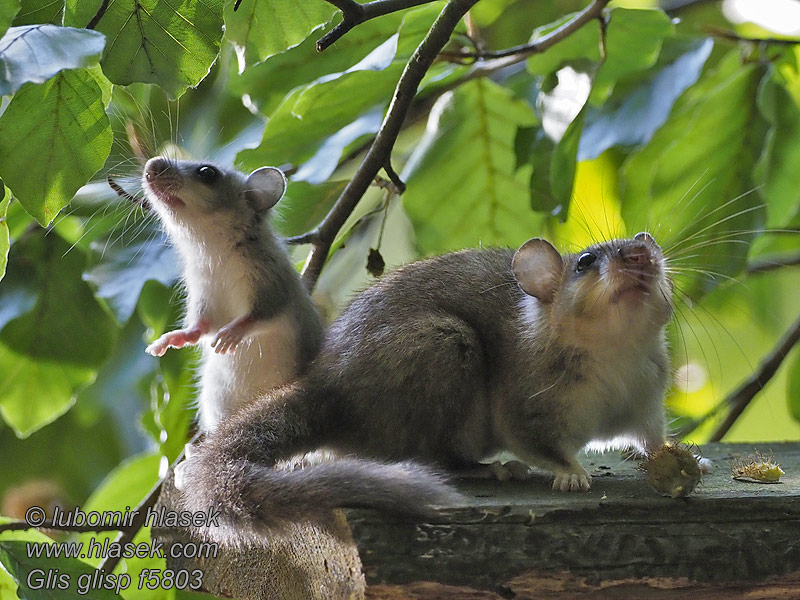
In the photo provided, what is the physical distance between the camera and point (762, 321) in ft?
12.1

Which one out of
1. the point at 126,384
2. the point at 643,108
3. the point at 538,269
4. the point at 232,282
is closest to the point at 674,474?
the point at 538,269

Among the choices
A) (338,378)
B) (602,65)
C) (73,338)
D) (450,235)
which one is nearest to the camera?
(338,378)

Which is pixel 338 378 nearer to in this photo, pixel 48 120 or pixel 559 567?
pixel 559 567

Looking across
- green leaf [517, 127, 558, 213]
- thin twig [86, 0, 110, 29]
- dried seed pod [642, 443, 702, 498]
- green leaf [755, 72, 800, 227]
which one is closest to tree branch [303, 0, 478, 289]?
green leaf [517, 127, 558, 213]

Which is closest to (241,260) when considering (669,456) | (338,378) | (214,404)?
(214,404)

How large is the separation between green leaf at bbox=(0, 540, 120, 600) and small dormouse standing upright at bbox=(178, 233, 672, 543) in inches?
17.4

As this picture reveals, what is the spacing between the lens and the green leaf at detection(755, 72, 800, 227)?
2.61 m

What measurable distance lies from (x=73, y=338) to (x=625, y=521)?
1.74 metres

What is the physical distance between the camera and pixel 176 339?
206cm

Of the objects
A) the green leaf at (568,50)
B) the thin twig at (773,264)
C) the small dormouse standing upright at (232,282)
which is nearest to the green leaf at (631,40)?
the green leaf at (568,50)

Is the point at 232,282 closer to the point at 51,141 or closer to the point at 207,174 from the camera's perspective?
the point at 207,174

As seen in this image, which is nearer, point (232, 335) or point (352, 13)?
point (352, 13)

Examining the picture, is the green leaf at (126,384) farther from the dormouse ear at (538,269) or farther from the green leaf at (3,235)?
the dormouse ear at (538,269)

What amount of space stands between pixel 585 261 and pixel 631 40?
0.94m
